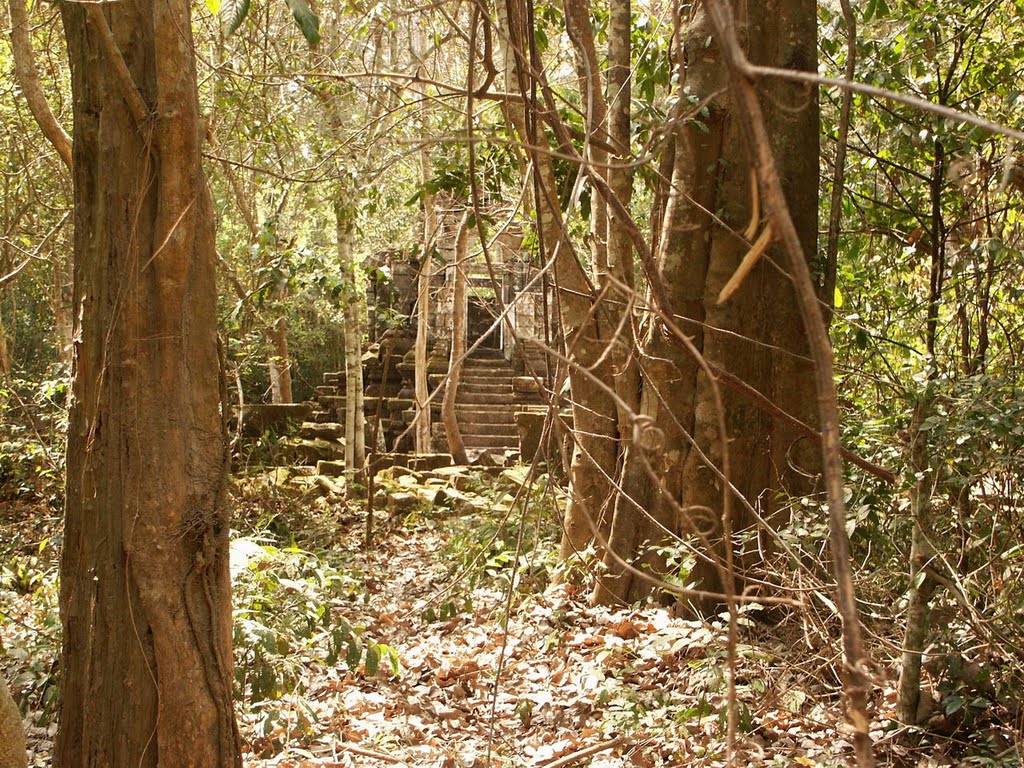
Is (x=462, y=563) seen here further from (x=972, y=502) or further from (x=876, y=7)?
(x=876, y=7)

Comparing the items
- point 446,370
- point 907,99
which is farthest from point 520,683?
point 446,370

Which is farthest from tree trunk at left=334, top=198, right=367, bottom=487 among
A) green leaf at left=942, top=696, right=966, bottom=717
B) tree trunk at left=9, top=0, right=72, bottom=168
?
green leaf at left=942, top=696, right=966, bottom=717

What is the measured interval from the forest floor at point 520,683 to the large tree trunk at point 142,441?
0.78 meters

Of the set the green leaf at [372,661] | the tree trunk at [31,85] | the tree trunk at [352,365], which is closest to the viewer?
the green leaf at [372,661]

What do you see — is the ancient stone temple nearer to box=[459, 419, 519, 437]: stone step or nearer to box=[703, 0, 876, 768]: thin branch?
box=[459, 419, 519, 437]: stone step

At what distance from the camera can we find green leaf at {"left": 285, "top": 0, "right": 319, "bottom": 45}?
1859mm

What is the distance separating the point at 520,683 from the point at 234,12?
3.12 m

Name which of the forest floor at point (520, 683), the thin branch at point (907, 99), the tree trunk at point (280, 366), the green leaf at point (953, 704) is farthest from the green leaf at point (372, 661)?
the tree trunk at point (280, 366)

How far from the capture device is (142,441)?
103 inches

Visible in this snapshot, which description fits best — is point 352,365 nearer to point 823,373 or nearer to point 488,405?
Answer: point 488,405

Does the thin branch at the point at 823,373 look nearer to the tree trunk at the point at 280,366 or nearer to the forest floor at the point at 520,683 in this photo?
the forest floor at the point at 520,683

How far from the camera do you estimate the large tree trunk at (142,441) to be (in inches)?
101

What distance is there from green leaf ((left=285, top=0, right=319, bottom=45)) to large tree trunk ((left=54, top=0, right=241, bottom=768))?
751 mm

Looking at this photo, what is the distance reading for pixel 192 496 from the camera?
8.70ft
